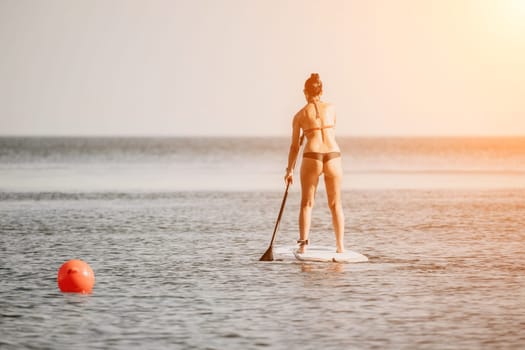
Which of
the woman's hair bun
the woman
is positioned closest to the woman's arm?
the woman

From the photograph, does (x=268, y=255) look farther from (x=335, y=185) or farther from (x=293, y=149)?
(x=293, y=149)

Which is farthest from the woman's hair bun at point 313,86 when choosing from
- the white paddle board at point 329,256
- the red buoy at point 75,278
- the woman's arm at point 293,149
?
the red buoy at point 75,278

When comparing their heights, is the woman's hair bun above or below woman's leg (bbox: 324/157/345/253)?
above

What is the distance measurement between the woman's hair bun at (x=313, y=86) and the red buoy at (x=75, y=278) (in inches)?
134

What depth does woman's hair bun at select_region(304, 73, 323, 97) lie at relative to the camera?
12.1m

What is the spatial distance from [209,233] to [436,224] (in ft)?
13.4

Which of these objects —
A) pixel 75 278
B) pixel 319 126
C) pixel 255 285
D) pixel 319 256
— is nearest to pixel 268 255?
pixel 319 256

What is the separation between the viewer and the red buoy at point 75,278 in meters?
10.2

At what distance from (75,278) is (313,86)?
3.66 metres

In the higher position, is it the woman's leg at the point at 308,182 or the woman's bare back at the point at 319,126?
the woman's bare back at the point at 319,126

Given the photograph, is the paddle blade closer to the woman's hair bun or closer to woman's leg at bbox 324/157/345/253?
woman's leg at bbox 324/157/345/253

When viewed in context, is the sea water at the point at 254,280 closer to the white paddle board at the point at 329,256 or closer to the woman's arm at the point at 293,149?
the white paddle board at the point at 329,256

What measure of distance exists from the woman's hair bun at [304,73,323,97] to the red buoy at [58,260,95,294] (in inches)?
134

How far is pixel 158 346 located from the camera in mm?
7848
